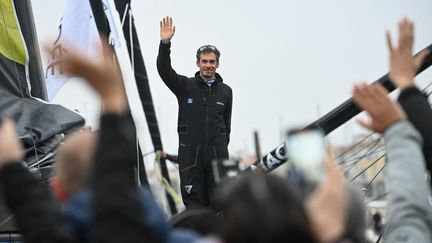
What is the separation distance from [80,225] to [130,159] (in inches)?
12.0

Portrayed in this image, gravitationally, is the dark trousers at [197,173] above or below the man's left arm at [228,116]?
below

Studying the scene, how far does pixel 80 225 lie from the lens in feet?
8.35

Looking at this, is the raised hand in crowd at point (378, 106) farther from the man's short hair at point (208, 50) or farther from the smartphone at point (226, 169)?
the man's short hair at point (208, 50)

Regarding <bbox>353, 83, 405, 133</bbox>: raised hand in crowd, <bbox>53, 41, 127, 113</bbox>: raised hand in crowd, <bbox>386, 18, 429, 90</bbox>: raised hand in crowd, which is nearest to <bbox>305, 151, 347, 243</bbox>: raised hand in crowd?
<bbox>353, 83, 405, 133</bbox>: raised hand in crowd

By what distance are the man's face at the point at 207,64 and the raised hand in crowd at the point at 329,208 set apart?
4143 mm

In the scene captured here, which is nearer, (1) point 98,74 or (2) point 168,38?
(1) point 98,74

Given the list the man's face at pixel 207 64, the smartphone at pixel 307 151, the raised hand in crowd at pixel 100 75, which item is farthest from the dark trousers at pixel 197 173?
the raised hand in crowd at pixel 100 75

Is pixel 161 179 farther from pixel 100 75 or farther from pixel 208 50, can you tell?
pixel 100 75

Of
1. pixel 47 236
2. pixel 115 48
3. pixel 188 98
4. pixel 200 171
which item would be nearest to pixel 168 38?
pixel 188 98

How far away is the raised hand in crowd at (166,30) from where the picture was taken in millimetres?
6156

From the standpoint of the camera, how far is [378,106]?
9.16 ft

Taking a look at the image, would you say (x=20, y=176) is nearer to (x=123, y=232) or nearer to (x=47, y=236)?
(x=47, y=236)

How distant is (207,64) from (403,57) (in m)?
3.61

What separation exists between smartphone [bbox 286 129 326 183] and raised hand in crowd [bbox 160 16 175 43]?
3814 millimetres
